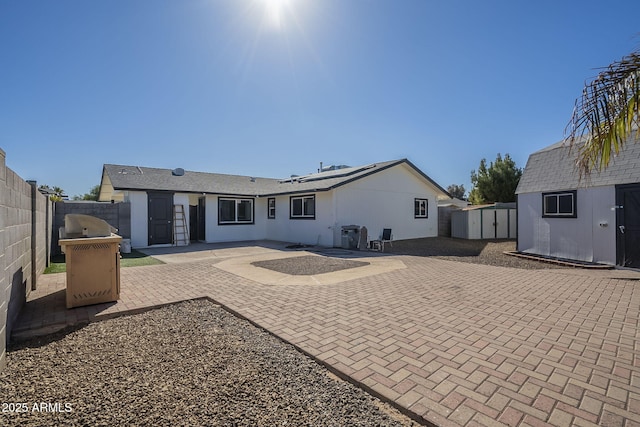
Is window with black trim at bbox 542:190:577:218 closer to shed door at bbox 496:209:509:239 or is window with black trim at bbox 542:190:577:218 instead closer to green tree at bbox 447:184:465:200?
shed door at bbox 496:209:509:239

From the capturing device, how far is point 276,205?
16656 millimetres

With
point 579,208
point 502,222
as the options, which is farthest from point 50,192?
point 502,222

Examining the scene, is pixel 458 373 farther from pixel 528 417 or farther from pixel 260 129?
pixel 260 129

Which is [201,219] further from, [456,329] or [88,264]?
[456,329]

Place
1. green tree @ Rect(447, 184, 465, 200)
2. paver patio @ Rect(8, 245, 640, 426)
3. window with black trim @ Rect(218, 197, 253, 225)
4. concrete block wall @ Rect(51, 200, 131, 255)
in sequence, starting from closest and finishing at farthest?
paver patio @ Rect(8, 245, 640, 426)
concrete block wall @ Rect(51, 200, 131, 255)
window with black trim @ Rect(218, 197, 253, 225)
green tree @ Rect(447, 184, 465, 200)

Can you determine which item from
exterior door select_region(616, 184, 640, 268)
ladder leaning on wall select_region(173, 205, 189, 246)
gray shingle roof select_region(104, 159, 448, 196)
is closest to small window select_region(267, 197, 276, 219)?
gray shingle roof select_region(104, 159, 448, 196)

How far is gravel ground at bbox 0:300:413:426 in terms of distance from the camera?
209cm

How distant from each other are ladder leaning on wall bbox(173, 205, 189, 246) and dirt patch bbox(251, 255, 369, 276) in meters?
7.12

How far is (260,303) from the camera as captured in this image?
15.9 ft

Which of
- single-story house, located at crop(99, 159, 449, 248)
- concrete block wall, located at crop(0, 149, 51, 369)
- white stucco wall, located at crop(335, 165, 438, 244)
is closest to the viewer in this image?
concrete block wall, located at crop(0, 149, 51, 369)

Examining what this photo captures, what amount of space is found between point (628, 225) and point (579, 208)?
4.44ft

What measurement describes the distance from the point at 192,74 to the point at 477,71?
9.39 m

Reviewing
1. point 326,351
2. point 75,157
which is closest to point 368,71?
point 326,351

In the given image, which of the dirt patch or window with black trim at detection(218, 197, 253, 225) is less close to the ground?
window with black trim at detection(218, 197, 253, 225)
